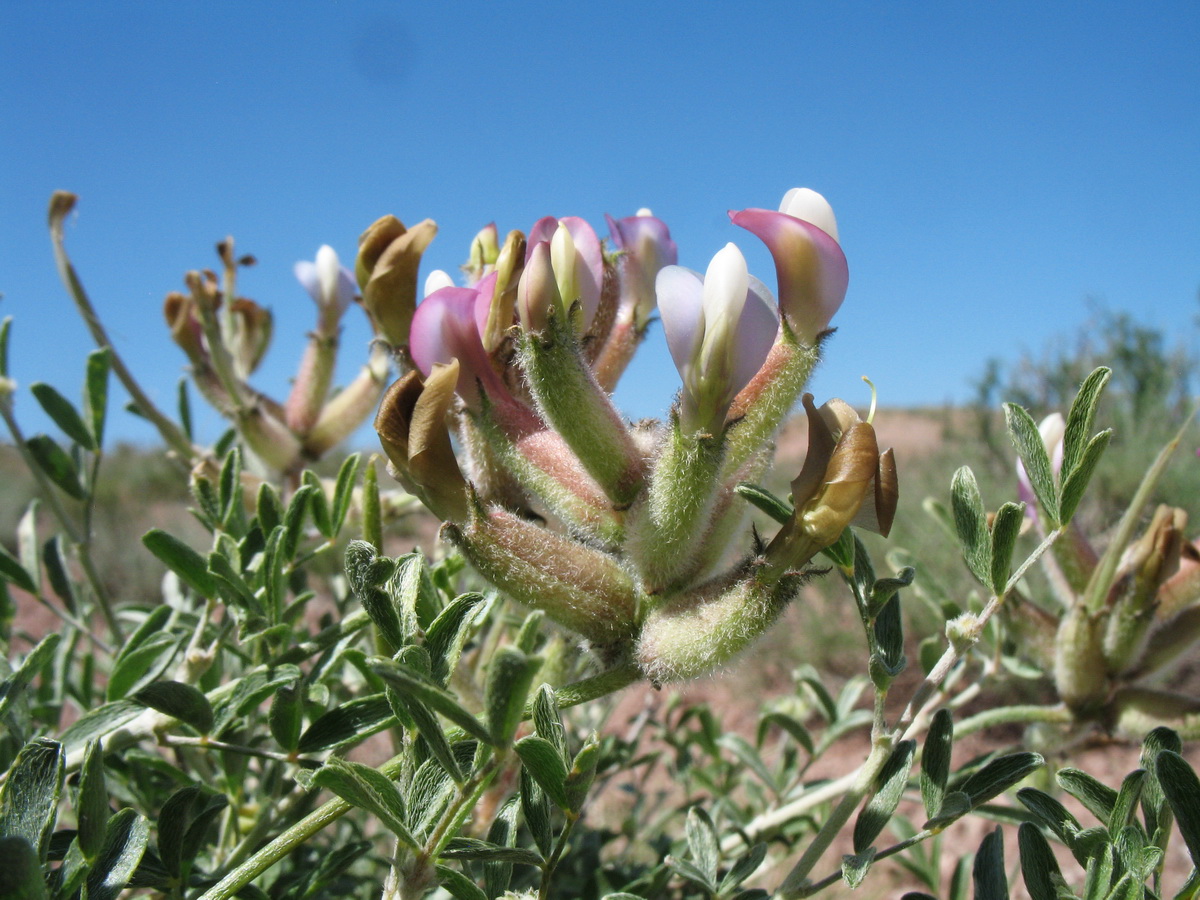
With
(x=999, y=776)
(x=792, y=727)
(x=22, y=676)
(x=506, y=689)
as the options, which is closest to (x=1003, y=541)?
(x=999, y=776)

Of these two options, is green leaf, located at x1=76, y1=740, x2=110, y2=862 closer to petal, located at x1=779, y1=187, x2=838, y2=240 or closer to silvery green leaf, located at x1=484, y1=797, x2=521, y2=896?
silvery green leaf, located at x1=484, y1=797, x2=521, y2=896

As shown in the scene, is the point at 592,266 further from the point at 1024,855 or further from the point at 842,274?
the point at 1024,855

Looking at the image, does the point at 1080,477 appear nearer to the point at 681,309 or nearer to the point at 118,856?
the point at 681,309

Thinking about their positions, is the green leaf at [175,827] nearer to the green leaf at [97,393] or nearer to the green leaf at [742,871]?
the green leaf at [742,871]

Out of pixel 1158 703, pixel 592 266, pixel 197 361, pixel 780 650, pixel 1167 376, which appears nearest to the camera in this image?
pixel 592 266

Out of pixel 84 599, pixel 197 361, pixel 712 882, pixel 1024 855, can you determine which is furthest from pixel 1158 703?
pixel 84 599
